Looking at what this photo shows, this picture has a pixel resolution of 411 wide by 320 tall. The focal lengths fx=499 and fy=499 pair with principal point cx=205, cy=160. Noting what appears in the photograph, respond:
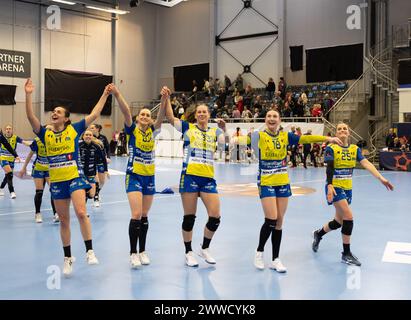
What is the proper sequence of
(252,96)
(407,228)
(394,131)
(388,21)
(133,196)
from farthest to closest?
(252,96), (388,21), (394,131), (407,228), (133,196)

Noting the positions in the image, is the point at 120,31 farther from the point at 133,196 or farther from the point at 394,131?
the point at 133,196

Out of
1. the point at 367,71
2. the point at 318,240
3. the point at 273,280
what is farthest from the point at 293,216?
the point at 367,71

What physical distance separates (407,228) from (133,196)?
5.22 meters

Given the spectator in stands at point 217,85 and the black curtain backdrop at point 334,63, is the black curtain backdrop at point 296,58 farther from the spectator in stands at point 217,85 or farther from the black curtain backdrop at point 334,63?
the spectator in stands at point 217,85

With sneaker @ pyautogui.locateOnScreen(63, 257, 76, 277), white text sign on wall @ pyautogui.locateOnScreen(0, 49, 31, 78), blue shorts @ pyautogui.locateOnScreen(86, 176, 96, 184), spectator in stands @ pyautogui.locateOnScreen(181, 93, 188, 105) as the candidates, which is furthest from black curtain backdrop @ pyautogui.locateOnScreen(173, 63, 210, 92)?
sneaker @ pyautogui.locateOnScreen(63, 257, 76, 277)

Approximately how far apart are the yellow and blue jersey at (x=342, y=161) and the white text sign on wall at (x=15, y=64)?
28849 millimetres

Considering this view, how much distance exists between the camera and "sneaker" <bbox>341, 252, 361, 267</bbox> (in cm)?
613

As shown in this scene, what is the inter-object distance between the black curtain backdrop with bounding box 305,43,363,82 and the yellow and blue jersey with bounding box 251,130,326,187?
23.5m

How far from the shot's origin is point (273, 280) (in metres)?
5.41

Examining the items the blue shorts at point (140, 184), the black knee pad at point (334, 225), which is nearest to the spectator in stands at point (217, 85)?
the black knee pad at point (334, 225)

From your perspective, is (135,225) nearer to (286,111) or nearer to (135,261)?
(135,261)

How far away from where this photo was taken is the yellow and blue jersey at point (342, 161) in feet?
20.9

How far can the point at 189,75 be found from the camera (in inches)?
1433

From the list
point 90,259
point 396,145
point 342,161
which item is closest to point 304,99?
point 396,145
